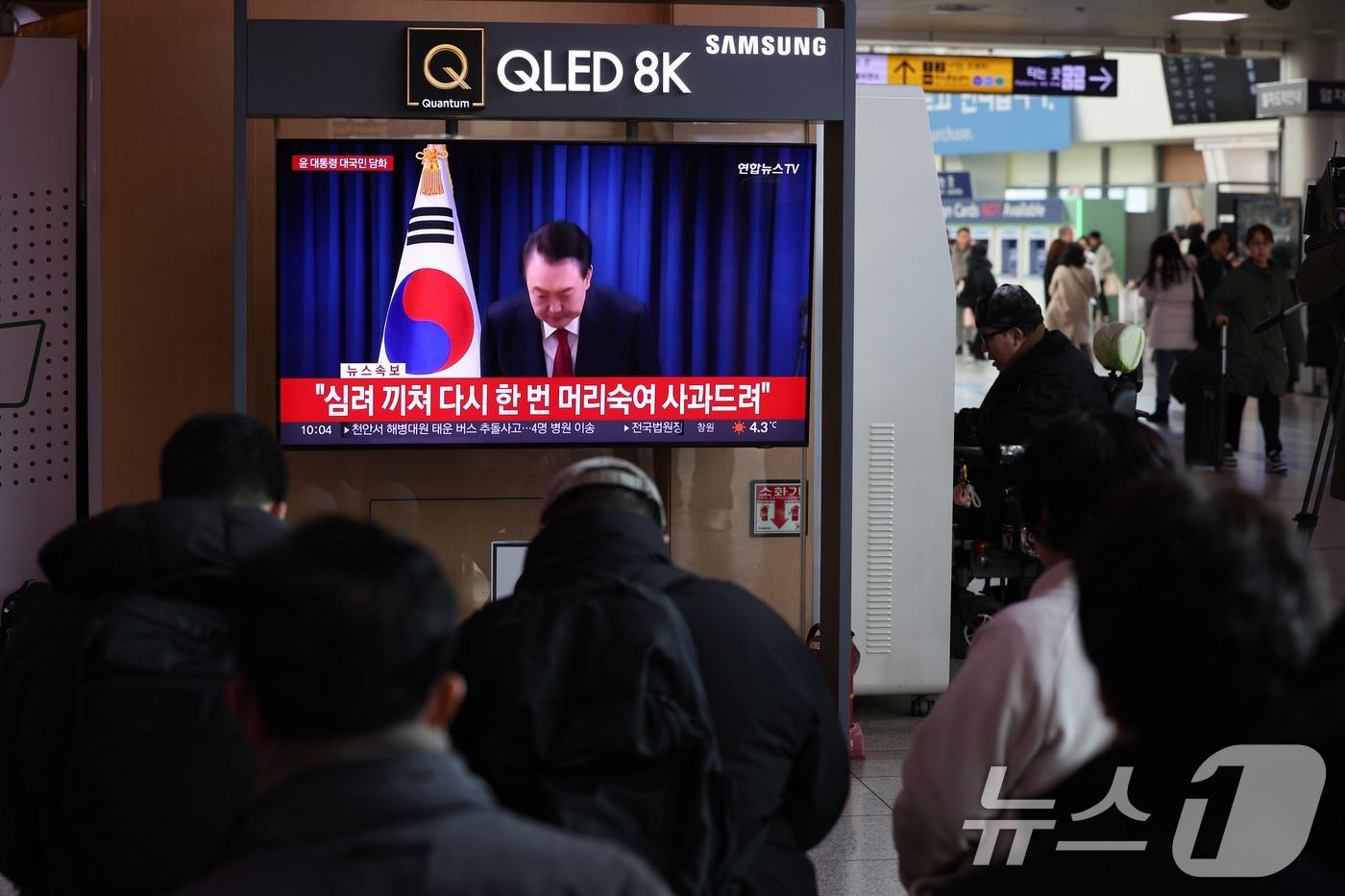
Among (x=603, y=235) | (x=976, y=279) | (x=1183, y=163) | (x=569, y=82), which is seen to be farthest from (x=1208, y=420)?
(x=1183, y=163)

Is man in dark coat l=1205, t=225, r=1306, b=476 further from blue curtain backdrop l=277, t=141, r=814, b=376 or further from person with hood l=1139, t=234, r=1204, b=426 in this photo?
blue curtain backdrop l=277, t=141, r=814, b=376

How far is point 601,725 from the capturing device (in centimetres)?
209

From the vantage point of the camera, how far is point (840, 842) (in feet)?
14.4

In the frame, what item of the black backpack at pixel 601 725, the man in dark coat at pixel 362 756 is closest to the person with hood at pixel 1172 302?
the black backpack at pixel 601 725

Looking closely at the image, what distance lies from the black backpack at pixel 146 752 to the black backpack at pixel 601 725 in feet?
1.25

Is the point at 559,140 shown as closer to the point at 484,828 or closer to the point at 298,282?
the point at 298,282

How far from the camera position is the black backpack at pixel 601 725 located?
210cm

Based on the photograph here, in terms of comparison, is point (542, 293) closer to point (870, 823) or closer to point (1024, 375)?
point (870, 823)

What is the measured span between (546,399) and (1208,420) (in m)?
7.86

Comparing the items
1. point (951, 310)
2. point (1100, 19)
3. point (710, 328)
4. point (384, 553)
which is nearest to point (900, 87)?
point (951, 310)

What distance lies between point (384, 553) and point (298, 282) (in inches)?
133

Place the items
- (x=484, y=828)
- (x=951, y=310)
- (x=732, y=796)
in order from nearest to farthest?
(x=484, y=828)
(x=732, y=796)
(x=951, y=310)

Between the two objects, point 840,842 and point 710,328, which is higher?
point 710,328

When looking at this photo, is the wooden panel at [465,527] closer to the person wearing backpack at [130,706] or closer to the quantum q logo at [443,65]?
the quantum q logo at [443,65]
